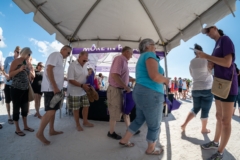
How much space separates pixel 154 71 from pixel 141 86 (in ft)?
0.93

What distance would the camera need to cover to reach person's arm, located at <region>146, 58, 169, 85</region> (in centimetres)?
175

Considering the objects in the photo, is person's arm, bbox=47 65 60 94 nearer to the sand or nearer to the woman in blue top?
the sand

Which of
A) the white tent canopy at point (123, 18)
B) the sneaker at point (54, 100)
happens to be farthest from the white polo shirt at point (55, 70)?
the white tent canopy at point (123, 18)

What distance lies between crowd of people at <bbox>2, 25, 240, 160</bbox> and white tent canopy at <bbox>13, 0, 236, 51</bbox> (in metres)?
0.65

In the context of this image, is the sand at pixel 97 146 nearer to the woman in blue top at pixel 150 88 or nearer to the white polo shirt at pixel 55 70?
the woman in blue top at pixel 150 88

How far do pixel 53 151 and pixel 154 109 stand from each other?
5.41 feet

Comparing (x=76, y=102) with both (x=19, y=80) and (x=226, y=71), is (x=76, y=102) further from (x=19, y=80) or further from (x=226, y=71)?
(x=226, y=71)

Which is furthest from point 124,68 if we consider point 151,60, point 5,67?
point 5,67

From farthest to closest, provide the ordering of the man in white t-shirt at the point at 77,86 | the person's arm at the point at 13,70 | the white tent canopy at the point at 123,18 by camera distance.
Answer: the man in white t-shirt at the point at 77,86
the white tent canopy at the point at 123,18
the person's arm at the point at 13,70

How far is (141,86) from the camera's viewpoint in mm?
1912

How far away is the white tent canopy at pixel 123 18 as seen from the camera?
8.82 ft

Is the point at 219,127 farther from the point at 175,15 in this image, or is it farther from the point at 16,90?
the point at 16,90

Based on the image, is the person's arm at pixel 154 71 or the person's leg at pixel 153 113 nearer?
the person's arm at pixel 154 71

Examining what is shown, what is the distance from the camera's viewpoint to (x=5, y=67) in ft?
11.3
